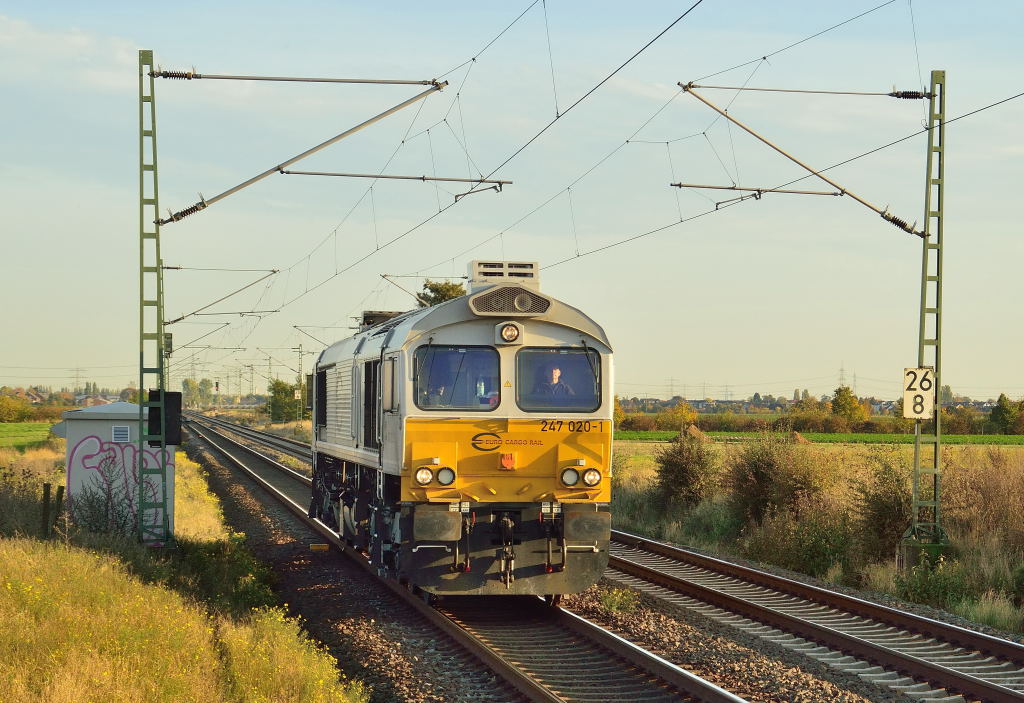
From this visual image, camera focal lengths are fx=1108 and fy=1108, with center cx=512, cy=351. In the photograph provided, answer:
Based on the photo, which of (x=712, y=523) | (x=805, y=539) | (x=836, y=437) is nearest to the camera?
(x=805, y=539)

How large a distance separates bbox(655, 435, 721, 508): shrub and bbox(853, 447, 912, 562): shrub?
7.18m

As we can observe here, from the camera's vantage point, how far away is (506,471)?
13.1 meters

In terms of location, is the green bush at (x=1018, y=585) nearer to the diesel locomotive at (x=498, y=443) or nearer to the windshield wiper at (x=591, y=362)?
the diesel locomotive at (x=498, y=443)

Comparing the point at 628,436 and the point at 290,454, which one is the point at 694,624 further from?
the point at 628,436

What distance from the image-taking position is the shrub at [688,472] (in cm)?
2647

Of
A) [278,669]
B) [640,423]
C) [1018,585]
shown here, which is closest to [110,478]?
[278,669]

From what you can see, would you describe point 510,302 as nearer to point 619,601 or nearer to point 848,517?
point 619,601

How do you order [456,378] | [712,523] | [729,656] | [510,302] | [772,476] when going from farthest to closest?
[712,523] < [772,476] < [510,302] < [456,378] < [729,656]

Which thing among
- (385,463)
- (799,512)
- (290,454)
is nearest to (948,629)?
A: (385,463)

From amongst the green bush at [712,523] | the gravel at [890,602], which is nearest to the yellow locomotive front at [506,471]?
the gravel at [890,602]

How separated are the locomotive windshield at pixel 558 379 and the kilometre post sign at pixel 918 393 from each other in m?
5.99

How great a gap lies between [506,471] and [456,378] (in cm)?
126

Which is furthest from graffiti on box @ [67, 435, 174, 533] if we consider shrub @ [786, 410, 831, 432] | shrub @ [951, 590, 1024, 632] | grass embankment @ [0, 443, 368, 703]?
shrub @ [786, 410, 831, 432]

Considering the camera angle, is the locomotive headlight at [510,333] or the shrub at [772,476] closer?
the locomotive headlight at [510,333]
